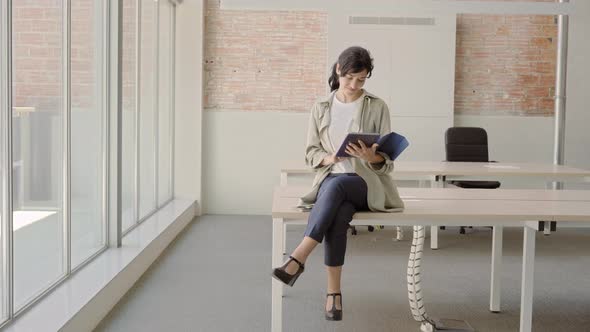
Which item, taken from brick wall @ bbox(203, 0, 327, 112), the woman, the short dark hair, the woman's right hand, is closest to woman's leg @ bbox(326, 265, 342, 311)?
the woman

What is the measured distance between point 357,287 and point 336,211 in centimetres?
180

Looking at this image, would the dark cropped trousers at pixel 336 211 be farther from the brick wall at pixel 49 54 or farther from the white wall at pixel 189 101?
the white wall at pixel 189 101

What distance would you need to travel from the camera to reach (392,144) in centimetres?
408

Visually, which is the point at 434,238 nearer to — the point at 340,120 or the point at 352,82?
the point at 340,120

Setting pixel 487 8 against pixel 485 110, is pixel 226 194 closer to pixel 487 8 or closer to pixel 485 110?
pixel 485 110

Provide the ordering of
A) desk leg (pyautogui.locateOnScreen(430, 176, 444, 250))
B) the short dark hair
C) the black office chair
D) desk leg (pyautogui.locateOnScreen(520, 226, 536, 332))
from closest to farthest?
desk leg (pyautogui.locateOnScreen(520, 226, 536, 332))
the short dark hair
desk leg (pyautogui.locateOnScreen(430, 176, 444, 250))
the black office chair

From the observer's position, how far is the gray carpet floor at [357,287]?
188 inches

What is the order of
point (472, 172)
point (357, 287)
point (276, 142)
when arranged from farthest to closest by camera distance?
point (276, 142) → point (472, 172) → point (357, 287)

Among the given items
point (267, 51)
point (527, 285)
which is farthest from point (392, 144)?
point (267, 51)

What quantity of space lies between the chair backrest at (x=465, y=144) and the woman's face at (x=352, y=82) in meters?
4.26

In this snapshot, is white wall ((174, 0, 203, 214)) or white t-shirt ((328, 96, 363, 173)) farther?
white wall ((174, 0, 203, 214))

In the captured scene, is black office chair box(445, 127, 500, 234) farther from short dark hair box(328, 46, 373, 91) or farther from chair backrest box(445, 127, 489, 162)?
short dark hair box(328, 46, 373, 91)

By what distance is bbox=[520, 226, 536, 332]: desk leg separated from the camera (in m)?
4.10

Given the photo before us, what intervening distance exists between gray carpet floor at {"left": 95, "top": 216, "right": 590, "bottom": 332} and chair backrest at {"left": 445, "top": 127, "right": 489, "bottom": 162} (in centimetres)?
85
